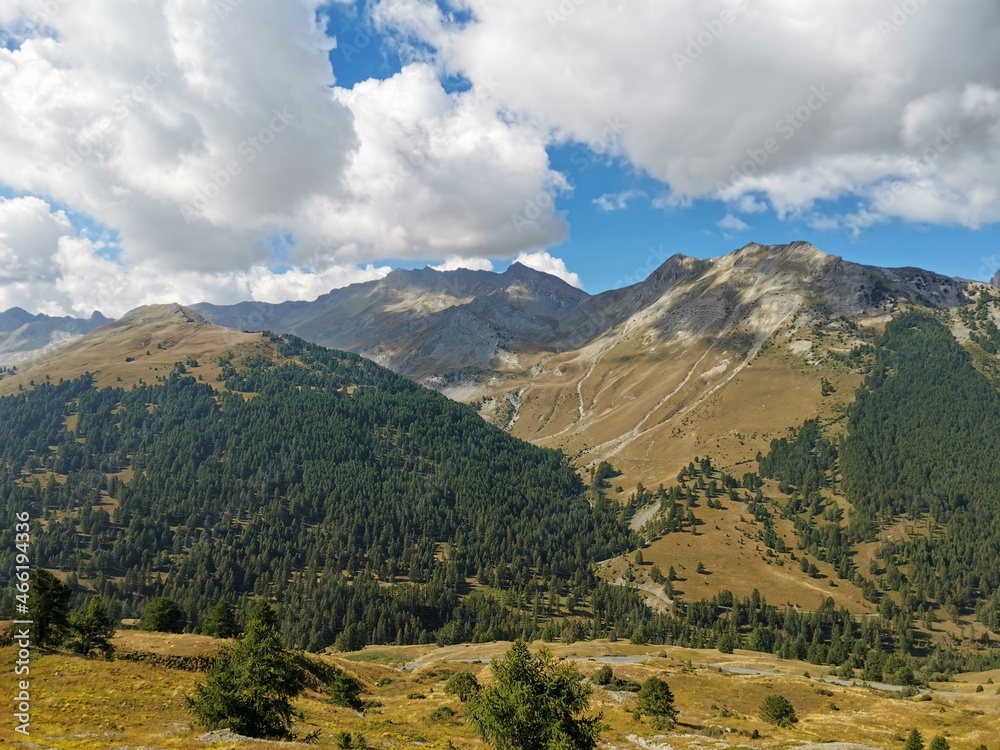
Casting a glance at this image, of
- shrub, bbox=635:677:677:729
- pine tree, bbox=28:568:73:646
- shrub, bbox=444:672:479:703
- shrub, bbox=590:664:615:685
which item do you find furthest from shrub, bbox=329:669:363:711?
shrub, bbox=590:664:615:685

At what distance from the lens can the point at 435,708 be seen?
68438 millimetres

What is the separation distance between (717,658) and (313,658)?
9899 centimetres

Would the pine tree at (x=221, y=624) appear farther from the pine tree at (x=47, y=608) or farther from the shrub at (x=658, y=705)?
the shrub at (x=658, y=705)

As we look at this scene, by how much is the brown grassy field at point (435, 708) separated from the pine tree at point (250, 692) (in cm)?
209

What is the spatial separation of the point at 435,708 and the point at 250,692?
33.1 metres

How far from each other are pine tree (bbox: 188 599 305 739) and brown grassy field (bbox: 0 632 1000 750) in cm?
209

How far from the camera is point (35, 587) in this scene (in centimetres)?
5572

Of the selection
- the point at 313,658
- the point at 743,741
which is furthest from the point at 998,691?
the point at 313,658

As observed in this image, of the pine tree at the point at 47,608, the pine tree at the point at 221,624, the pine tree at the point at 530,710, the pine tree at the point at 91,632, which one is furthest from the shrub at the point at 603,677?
the pine tree at the point at 47,608

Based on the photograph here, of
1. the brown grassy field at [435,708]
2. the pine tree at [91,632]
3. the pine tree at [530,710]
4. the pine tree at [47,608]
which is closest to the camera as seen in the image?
the pine tree at [530,710]

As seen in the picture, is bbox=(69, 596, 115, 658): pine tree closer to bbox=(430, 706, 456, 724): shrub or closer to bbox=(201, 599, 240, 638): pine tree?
bbox=(201, 599, 240, 638): pine tree

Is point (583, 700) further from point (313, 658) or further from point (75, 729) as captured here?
point (313, 658)

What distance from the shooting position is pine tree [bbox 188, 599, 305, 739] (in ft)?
134

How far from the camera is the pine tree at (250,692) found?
4094cm
